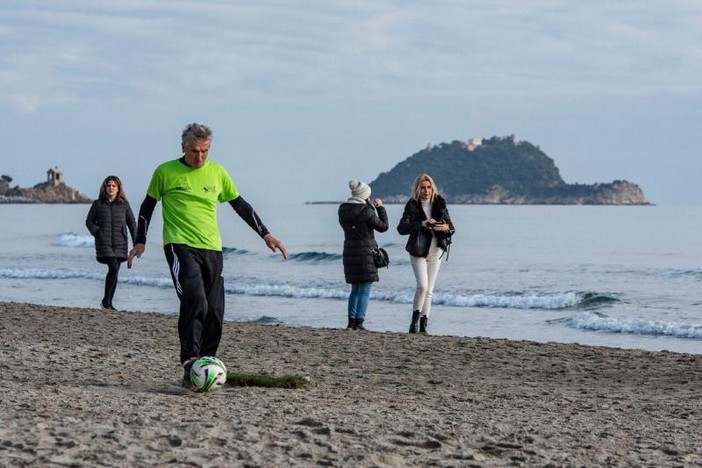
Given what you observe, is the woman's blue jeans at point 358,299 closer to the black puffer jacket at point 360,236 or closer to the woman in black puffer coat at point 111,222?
the black puffer jacket at point 360,236

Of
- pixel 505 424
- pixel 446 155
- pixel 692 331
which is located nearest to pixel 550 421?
pixel 505 424

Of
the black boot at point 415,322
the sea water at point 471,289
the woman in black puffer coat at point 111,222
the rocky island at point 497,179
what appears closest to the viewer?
the black boot at point 415,322

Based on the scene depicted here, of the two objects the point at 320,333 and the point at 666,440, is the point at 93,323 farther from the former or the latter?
the point at 666,440

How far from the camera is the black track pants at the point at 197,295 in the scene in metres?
7.65

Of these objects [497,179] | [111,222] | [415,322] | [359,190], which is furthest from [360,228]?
[497,179]

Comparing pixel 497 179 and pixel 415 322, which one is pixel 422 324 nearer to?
pixel 415 322

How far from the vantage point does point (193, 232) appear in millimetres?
7719


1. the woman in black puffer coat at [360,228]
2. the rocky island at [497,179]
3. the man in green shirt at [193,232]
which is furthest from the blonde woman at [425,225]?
the rocky island at [497,179]

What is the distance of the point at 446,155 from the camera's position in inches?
7131

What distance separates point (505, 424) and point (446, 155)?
175316 millimetres

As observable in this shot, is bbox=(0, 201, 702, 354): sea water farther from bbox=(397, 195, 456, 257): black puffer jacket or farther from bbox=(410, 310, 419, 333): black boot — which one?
bbox=(397, 195, 456, 257): black puffer jacket

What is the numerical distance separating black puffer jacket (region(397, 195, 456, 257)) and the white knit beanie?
1.79 feet

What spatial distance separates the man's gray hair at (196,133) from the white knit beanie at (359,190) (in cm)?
558

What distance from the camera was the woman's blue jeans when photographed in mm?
13422
